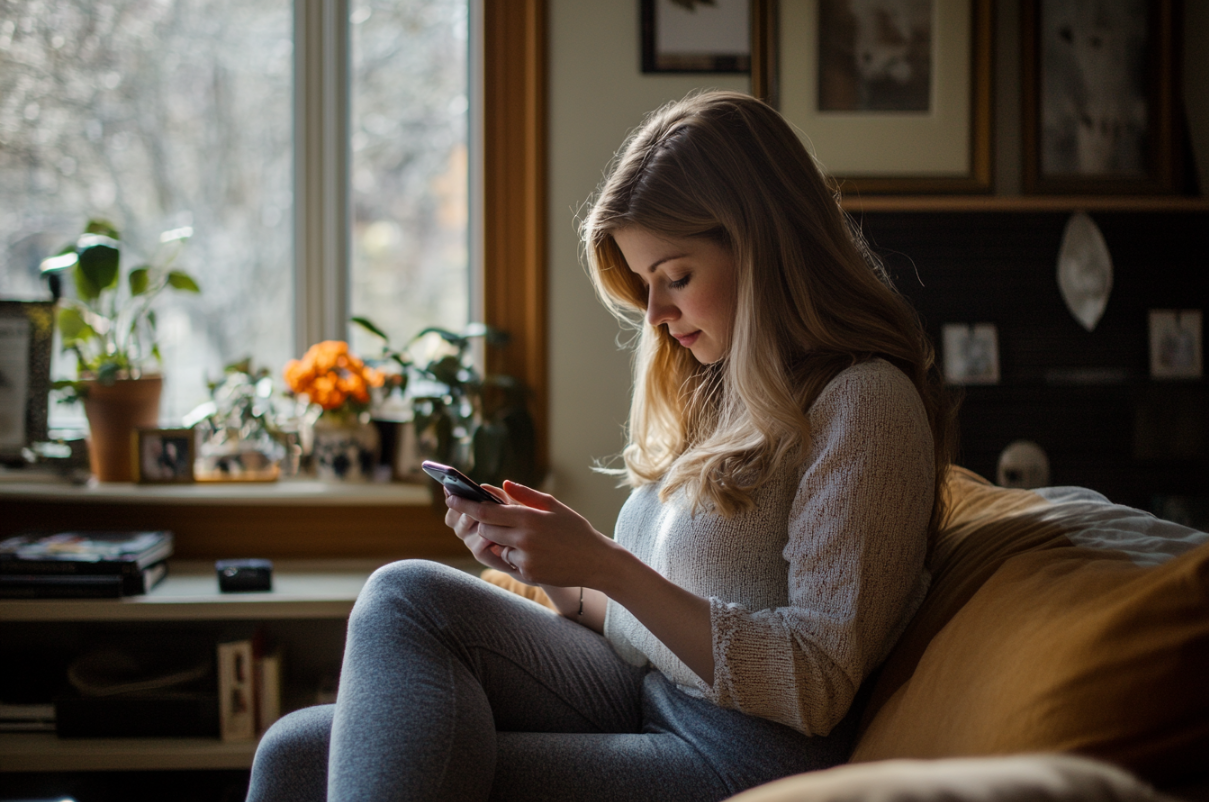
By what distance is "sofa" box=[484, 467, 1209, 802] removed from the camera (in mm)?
412

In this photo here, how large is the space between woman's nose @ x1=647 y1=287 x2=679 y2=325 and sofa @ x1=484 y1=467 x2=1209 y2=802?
18.5 inches

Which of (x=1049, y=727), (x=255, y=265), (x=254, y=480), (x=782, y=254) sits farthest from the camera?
(x=255, y=265)

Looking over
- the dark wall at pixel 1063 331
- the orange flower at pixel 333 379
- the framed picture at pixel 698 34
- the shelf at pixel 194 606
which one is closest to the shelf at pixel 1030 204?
the dark wall at pixel 1063 331

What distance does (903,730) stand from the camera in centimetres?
78

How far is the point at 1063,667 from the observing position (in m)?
0.61

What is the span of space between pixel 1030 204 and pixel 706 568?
132cm

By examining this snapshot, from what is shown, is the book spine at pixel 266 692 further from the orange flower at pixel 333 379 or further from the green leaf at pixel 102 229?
the green leaf at pixel 102 229

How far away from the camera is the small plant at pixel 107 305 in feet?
6.06

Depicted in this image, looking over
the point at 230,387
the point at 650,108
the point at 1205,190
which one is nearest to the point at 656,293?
the point at 650,108

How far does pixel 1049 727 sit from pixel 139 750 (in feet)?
5.51

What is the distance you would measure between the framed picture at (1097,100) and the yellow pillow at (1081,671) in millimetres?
1484

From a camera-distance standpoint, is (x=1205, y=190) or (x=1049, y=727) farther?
(x=1205, y=190)

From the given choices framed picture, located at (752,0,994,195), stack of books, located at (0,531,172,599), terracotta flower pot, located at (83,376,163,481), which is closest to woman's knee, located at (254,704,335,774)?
stack of books, located at (0,531,172,599)

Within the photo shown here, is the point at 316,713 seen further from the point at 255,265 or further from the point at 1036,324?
the point at 1036,324
